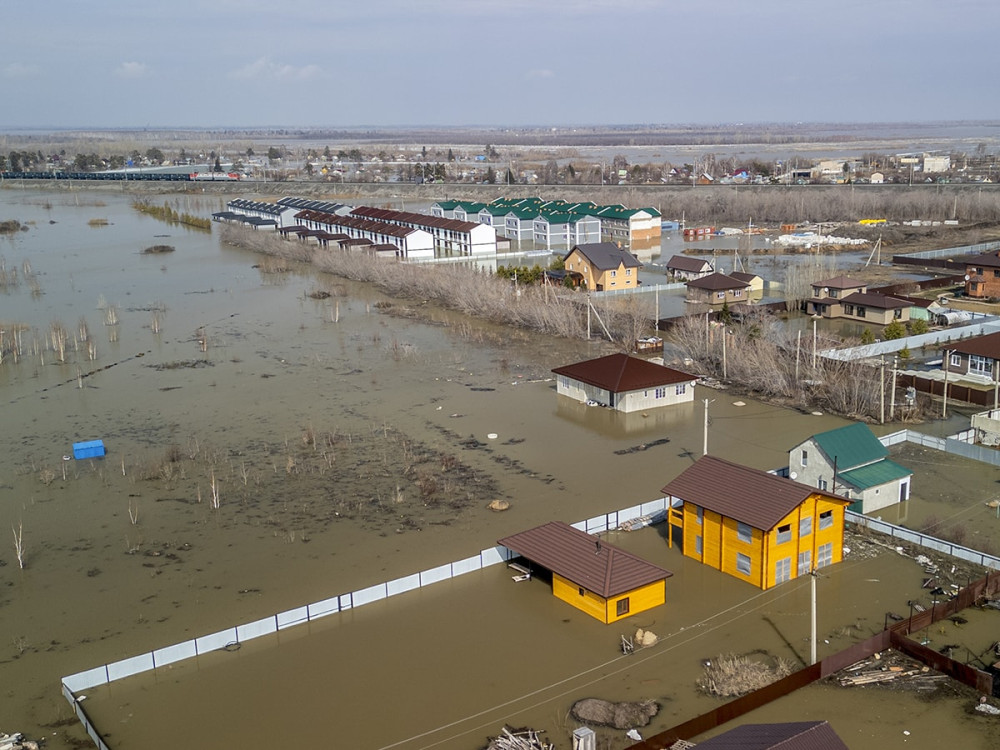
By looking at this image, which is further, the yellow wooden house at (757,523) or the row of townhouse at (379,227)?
the row of townhouse at (379,227)

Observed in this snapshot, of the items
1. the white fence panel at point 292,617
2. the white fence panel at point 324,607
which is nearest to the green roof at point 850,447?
the white fence panel at point 324,607

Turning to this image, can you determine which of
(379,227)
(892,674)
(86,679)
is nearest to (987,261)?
(892,674)

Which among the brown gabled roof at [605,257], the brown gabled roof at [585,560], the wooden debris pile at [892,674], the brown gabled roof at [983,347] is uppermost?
the brown gabled roof at [605,257]

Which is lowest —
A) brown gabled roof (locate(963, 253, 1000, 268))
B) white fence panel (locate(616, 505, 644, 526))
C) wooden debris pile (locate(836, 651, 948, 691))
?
wooden debris pile (locate(836, 651, 948, 691))

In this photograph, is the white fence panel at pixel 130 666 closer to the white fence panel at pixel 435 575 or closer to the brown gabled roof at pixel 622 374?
the white fence panel at pixel 435 575

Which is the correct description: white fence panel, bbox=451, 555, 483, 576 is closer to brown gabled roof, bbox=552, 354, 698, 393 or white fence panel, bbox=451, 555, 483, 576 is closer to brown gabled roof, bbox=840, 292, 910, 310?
brown gabled roof, bbox=552, 354, 698, 393

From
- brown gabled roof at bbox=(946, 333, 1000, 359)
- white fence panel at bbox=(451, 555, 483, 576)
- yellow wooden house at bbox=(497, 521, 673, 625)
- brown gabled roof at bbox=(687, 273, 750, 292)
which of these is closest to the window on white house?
yellow wooden house at bbox=(497, 521, 673, 625)

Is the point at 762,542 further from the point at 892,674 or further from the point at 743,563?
the point at 892,674

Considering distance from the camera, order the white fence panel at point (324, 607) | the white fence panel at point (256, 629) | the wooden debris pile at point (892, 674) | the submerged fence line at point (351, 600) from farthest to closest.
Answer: the white fence panel at point (324, 607) < the white fence panel at point (256, 629) < the submerged fence line at point (351, 600) < the wooden debris pile at point (892, 674)
